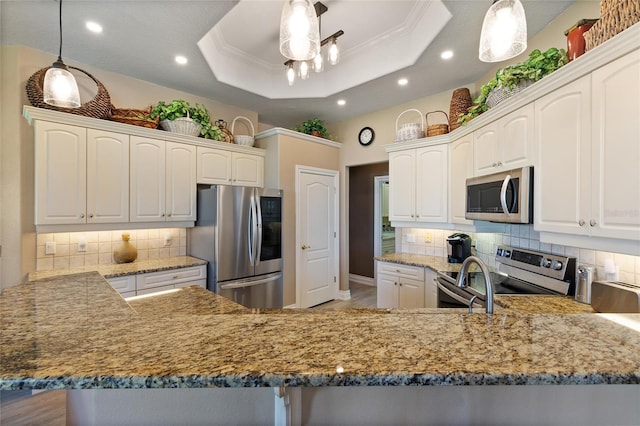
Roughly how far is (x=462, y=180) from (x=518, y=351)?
2523 mm

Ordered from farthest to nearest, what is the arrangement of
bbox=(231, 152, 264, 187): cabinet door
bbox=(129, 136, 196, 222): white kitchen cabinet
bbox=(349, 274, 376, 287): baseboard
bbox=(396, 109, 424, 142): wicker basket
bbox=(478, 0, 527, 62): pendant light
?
bbox=(349, 274, 376, 287): baseboard
bbox=(231, 152, 264, 187): cabinet door
bbox=(396, 109, 424, 142): wicker basket
bbox=(129, 136, 196, 222): white kitchen cabinet
bbox=(478, 0, 527, 62): pendant light

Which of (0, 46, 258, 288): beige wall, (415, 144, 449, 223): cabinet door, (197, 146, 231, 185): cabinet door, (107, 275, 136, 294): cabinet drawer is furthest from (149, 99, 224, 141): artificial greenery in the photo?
(415, 144, 449, 223): cabinet door

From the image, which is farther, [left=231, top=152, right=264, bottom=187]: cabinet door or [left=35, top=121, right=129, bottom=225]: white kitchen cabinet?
[left=231, top=152, right=264, bottom=187]: cabinet door

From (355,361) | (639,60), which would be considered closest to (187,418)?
(355,361)

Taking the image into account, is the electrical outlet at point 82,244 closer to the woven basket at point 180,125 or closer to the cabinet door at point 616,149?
the woven basket at point 180,125

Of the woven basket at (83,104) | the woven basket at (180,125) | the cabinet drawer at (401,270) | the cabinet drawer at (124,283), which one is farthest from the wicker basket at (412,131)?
the cabinet drawer at (124,283)

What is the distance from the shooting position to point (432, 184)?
3.22 metres

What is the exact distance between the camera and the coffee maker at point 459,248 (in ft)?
9.87

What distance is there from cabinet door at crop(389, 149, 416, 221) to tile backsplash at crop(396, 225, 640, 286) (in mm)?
407

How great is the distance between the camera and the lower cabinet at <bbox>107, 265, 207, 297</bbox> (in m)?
2.63

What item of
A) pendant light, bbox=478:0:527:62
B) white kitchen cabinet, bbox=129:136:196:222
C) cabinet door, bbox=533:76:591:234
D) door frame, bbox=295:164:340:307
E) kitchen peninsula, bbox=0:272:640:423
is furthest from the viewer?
door frame, bbox=295:164:340:307

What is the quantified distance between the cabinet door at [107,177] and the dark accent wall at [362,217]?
12.3ft

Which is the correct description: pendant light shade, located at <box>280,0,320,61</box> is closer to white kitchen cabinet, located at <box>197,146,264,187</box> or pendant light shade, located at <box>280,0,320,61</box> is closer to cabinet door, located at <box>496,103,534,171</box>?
cabinet door, located at <box>496,103,534,171</box>

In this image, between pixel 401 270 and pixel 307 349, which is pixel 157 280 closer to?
pixel 401 270
